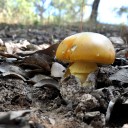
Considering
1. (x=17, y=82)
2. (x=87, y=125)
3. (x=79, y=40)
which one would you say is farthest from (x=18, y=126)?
(x=17, y=82)

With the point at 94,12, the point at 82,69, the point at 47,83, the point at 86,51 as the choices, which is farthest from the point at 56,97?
the point at 94,12

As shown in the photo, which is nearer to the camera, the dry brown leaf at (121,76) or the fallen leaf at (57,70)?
the dry brown leaf at (121,76)

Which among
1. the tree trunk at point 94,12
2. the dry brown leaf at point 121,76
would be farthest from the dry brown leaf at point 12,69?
the tree trunk at point 94,12

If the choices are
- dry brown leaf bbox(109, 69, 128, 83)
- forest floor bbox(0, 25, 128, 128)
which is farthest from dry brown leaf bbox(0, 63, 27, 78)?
dry brown leaf bbox(109, 69, 128, 83)

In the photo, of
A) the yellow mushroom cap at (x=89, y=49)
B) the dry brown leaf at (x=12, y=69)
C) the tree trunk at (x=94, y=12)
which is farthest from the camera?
the tree trunk at (x=94, y=12)

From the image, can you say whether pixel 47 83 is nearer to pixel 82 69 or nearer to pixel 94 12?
pixel 82 69

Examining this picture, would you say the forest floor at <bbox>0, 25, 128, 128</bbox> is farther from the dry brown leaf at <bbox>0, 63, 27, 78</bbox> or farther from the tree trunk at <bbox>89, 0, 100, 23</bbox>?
the tree trunk at <bbox>89, 0, 100, 23</bbox>

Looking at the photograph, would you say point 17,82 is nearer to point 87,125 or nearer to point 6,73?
point 6,73

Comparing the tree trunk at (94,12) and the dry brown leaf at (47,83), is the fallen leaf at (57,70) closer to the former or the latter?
the dry brown leaf at (47,83)

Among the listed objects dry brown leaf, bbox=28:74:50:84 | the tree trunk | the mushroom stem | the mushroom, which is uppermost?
the mushroom
